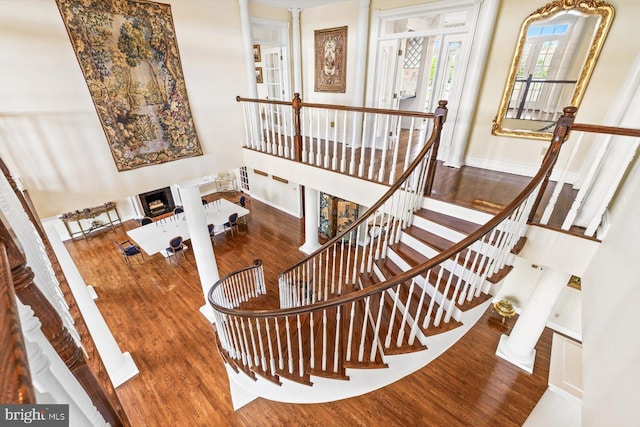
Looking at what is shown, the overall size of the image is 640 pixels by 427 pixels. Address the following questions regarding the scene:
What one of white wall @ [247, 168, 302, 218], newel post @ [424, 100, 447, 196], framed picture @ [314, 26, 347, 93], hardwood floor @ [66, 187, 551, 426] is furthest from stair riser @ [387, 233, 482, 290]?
white wall @ [247, 168, 302, 218]

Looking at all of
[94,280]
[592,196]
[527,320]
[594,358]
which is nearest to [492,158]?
[592,196]

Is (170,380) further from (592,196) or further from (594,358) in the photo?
(592,196)

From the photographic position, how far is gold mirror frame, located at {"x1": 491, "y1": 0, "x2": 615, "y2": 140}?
9.84ft

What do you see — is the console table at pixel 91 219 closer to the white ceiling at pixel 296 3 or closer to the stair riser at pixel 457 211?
the white ceiling at pixel 296 3

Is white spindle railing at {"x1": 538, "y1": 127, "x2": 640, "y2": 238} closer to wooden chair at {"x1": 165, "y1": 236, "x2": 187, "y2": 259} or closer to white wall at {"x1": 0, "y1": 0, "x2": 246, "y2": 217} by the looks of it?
white wall at {"x1": 0, "y1": 0, "x2": 246, "y2": 217}

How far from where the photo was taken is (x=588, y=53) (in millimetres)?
3158

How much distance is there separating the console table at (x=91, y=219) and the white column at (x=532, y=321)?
34.4 feet

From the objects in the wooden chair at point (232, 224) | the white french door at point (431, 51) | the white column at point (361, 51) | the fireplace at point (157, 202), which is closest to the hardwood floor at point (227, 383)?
the wooden chair at point (232, 224)

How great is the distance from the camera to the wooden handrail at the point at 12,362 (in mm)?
414

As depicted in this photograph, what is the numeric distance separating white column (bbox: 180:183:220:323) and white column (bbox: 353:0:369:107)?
332cm

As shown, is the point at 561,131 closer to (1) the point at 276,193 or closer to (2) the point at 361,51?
(2) the point at 361,51

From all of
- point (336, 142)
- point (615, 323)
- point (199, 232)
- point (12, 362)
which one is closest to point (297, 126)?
point (336, 142)

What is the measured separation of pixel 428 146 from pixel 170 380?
4839mm

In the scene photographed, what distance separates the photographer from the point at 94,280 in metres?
6.14
